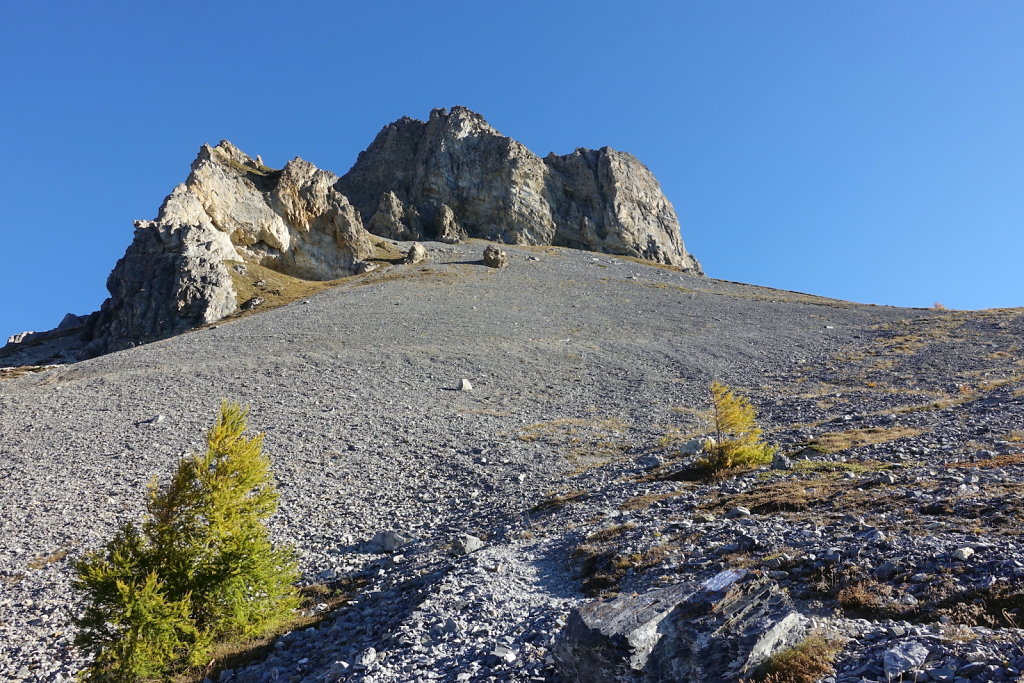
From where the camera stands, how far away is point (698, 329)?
46.8 metres

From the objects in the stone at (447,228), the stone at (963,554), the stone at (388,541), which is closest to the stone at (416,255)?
the stone at (447,228)

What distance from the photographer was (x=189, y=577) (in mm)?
9773

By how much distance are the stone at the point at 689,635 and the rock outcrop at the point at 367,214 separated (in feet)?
184

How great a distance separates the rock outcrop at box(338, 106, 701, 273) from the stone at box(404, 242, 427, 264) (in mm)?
23346

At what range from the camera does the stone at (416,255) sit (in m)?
78.4

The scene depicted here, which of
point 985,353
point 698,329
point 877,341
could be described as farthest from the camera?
point 698,329

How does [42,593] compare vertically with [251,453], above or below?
below

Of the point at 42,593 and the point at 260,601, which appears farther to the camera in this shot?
the point at 42,593

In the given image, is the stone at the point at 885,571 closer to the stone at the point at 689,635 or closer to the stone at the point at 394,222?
the stone at the point at 689,635

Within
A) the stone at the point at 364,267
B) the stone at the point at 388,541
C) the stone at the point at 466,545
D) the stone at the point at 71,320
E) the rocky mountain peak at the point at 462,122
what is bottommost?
the stone at the point at 388,541

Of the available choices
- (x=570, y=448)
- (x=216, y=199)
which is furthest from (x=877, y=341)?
(x=216, y=199)

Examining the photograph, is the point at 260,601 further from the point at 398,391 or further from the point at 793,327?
the point at 793,327

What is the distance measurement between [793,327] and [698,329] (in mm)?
7503

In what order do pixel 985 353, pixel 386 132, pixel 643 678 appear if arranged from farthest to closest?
1. pixel 386 132
2. pixel 985 353
3. pixel 643 678
